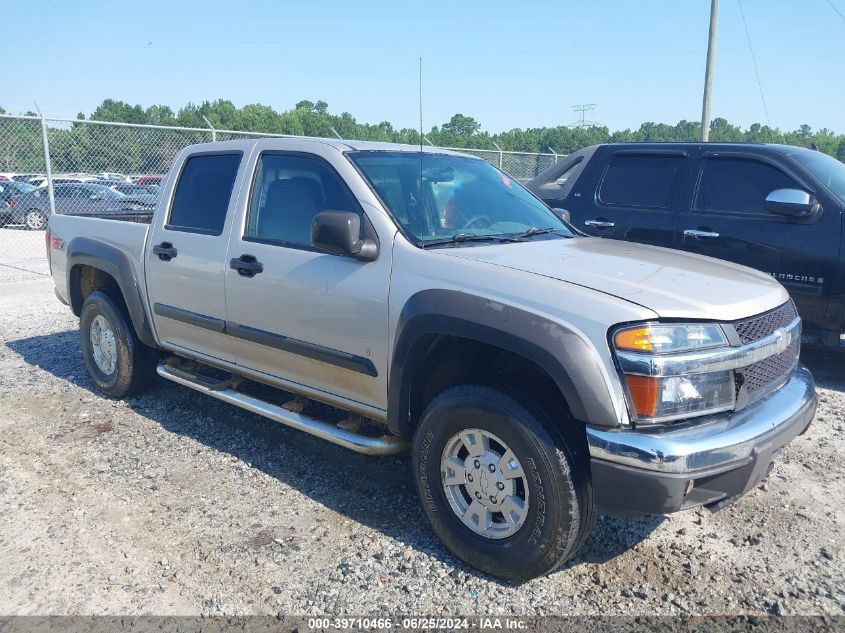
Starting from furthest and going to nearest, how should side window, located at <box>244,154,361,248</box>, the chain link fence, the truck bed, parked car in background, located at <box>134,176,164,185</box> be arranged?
parked car in background, located at <box>134,176,164,185</box>, the chain link fence, the truck bed, side window, located at <box>244,154,361,248</box>

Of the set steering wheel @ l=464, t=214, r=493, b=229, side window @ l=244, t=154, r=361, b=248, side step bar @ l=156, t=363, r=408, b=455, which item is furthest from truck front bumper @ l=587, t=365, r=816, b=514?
side window @ l=244, t=154, r=361, b=248

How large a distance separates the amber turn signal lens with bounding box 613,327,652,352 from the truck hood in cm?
12

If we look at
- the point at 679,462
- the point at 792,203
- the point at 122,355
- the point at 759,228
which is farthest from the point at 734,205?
the point at 122,355

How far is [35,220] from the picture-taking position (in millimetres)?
18859

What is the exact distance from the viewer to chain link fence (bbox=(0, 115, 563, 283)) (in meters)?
11.5

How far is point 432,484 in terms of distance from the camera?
3213 millimetres

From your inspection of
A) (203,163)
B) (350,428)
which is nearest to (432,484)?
(350,428)

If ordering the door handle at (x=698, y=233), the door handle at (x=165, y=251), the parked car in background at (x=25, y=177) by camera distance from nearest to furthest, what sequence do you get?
the door handle at (x=165, y=251), the door handle at (x=698, y=233), the parked car in background at (x=25, y=177)

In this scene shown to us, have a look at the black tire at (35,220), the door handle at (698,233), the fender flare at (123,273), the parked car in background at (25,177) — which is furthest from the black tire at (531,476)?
the black tire at (35,220)

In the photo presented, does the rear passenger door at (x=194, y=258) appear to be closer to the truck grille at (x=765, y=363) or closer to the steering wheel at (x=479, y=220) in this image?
the steering wheel at (x=479, y=220)

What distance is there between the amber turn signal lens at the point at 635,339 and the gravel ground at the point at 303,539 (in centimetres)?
110

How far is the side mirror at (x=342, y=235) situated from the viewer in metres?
3.33

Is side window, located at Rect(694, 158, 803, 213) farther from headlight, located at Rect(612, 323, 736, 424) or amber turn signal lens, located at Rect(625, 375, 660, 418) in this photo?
amber turn signal lens, located at Rect(625, 375, 660, 418)

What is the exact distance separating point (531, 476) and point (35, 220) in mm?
19572
